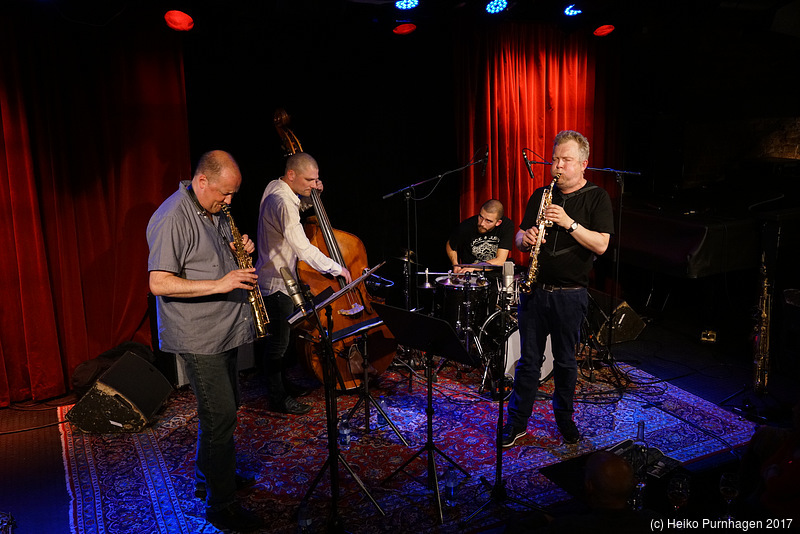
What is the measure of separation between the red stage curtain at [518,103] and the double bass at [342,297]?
2313 mm

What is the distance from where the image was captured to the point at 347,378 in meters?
5.25

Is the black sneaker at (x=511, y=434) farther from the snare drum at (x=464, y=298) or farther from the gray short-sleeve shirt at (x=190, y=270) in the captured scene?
the gray short-sleeve shirt at (x=190, y=270)

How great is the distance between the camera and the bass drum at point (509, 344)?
17.6 ft

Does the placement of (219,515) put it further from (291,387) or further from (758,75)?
(758,75)

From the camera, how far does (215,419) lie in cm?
341

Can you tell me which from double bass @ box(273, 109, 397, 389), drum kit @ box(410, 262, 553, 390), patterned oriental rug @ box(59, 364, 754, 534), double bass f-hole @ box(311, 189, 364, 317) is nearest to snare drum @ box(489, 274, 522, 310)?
drum kit @ box(410, 262, 553, 390)

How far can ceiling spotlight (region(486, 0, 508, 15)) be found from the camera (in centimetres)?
598

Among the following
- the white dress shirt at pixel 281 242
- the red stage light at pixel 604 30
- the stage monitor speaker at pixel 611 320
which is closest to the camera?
the white dress shirt at pixel 281 242

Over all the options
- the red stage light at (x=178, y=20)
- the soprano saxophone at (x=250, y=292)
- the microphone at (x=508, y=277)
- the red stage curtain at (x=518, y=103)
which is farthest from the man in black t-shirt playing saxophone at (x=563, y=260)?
the red stage light at (x=178, y=20)

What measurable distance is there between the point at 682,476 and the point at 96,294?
4714mm

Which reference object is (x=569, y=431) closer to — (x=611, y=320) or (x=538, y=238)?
(x=538, y=238)

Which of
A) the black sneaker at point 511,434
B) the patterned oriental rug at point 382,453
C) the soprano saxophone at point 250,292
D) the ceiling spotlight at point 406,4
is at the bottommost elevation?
the patterned oriental rug at point 382,453

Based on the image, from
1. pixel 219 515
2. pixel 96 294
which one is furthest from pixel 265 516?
pixel 96 294

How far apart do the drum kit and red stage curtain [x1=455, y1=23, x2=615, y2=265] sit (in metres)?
1.64
